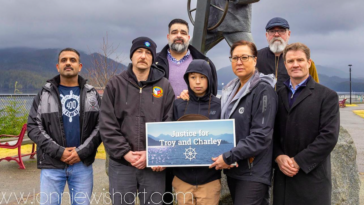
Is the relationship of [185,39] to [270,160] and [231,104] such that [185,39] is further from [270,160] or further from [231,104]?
[270,160]

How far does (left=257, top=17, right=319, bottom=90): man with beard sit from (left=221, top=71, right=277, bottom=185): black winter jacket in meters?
0.78

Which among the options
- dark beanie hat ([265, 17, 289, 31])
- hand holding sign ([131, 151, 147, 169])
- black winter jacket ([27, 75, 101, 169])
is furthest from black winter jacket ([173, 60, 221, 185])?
dark beanie hat ([265, 17, 289, 31])

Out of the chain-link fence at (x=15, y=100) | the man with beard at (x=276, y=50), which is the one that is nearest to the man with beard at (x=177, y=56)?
the man with beard at (x=276, y=50)

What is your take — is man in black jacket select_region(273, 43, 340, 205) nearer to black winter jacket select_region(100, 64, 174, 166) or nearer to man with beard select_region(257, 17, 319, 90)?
man with beard select_region(257, 17, 319, 90)

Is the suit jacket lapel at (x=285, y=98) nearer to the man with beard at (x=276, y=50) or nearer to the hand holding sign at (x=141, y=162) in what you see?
the man with beard at (x=276, y=50)

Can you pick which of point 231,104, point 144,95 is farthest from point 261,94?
point 144,95

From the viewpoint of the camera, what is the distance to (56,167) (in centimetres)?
280

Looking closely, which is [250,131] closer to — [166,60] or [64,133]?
[166,60]

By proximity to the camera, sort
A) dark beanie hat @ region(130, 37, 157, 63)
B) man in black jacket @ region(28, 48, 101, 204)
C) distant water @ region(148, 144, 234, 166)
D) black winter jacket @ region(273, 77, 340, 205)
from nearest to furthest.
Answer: black winter jacket @ region(273, 77, 340, 205)
distant water @ region(148, 144, 234, 166)
dark beanie hat @ region(130, 37, 157, 63)
man in black jacket @ region(28, 48, 101, 204)

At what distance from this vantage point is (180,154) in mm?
2346

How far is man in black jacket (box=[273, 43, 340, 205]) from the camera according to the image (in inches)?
87.0

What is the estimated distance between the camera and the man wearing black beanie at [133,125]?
2516 mm

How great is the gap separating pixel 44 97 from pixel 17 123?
8.31 m

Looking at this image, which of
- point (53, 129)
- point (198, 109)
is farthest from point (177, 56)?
point (53, 129)
